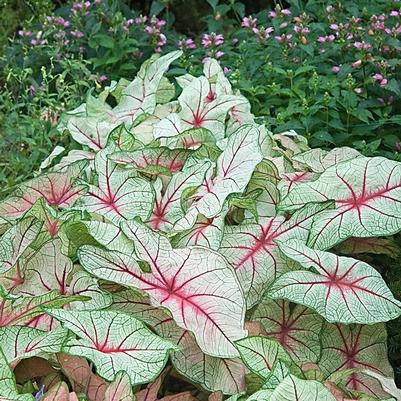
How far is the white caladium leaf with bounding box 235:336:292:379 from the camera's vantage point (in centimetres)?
127

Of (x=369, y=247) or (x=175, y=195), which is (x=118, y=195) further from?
(x=369, y=247)

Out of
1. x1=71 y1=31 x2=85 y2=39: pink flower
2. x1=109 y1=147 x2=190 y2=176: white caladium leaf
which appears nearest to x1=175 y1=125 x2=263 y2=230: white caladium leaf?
x1=109 y1=147 x2=190 y2=176: white caladium leaf

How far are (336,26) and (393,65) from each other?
0.89ft

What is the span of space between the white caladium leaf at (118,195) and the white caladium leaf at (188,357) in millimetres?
191

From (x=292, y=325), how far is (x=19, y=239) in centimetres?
53

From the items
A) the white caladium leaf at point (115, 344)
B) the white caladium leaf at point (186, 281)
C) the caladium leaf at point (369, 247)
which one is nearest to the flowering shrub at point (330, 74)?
the caladium leaf at point (369, 247)

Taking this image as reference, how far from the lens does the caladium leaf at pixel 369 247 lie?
165cm

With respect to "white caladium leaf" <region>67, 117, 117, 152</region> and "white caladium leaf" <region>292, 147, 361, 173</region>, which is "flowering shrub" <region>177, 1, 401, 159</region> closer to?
"white caladium leaf" <region>292, 147, 361, 173</region>

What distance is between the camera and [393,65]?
2.37m

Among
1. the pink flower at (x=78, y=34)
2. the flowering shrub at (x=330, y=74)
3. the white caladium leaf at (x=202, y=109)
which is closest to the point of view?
the white caladium leaf at (x=202, y=109)

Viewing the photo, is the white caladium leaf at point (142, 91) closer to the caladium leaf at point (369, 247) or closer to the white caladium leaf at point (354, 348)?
the caladium leaf at point (369, 247)

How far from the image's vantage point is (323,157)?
70.2 inches

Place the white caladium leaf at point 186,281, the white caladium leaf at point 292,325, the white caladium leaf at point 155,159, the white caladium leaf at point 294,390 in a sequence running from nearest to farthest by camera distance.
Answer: the white caladium leaf at point 294,390
the white caladium leaf at point 186,281
the white caladium leaf at point 292,325
the white caladium leaf at point 155,159

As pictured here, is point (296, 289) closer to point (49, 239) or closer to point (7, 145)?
point (49, 239)
